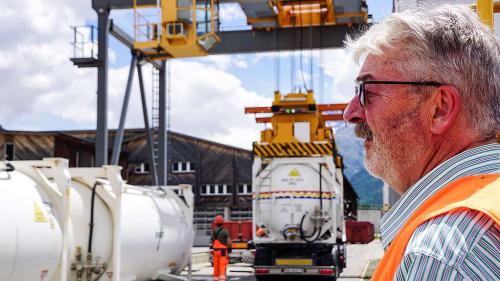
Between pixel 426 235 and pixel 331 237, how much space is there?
13.7 meters

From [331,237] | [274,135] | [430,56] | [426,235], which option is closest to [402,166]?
[430,56]

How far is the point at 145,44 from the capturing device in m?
Result: 19.5

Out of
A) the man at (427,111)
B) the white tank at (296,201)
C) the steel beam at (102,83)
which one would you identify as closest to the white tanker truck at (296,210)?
the white tank at (296,201)

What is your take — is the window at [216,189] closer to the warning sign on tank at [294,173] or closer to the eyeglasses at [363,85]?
the warning sign on tank at [294,173]

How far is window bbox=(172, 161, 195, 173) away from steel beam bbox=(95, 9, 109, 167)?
22.3 metres

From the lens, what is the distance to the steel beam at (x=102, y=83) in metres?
19.2

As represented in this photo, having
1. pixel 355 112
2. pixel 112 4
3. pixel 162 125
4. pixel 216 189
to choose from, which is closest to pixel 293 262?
pixel 112 4

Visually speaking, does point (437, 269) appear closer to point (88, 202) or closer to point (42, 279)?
point (42, 279)

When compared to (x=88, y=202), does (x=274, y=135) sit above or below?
above

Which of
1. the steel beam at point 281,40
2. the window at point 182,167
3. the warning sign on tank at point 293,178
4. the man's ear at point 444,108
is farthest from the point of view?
the window at point 182,167

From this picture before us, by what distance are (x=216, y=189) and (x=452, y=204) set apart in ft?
132

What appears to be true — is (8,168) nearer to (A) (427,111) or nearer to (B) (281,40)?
(A) (427,111)

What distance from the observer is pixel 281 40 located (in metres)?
20.7

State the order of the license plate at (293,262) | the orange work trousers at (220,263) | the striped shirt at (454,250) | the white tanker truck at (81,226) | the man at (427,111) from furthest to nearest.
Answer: the orange work trousers at (220,263) → the license plate at (293,262) → the white tanker truck at (81,226) → the man at (427,111) → the striped shirt at (454,250)
